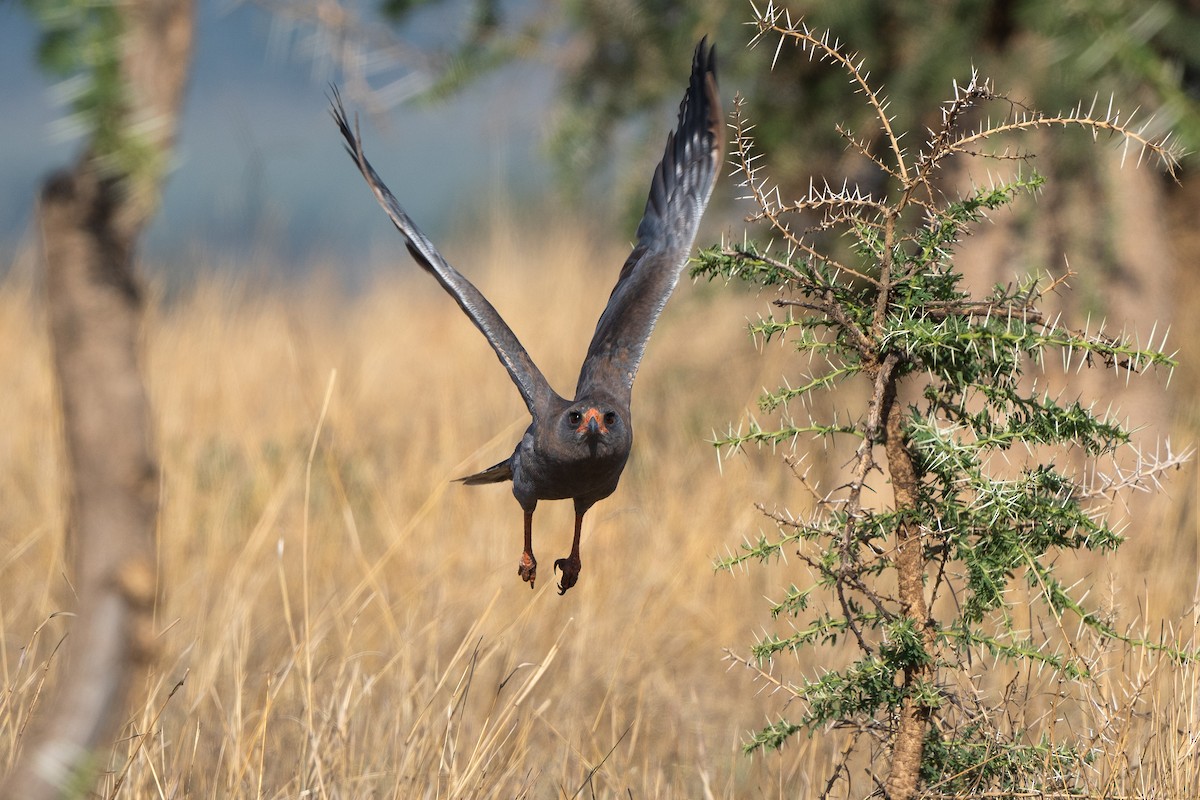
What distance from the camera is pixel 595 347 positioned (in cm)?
270

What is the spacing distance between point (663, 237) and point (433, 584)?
2.68 metres

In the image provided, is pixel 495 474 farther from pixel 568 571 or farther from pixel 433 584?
pixel 433 584

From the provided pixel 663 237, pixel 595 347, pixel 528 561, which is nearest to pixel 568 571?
pixel 528 561

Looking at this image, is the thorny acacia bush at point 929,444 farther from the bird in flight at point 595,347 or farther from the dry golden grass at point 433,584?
the dry golden grass at point 433,584

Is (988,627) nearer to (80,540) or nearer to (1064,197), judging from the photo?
(1064,197)

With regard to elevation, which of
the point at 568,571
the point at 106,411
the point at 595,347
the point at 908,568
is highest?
the point at 595,347

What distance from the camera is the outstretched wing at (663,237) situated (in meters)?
2.67

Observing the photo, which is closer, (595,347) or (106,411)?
(595,347)

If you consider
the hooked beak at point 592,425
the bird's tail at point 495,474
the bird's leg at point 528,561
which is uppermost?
the bird's tail at point 495,474

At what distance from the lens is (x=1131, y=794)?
290cm

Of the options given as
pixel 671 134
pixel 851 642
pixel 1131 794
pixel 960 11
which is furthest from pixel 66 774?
pixel 960 11

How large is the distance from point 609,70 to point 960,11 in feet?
5.85

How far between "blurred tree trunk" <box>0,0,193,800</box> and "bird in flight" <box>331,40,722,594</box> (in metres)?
0.53

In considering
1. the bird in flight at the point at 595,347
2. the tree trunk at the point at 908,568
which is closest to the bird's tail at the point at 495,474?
the bird in flight at the point at 595,347
